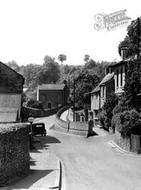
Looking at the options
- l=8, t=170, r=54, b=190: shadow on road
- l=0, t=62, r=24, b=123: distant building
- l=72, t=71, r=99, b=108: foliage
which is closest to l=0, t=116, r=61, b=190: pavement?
l=8, t=170, r=54, b=190: shadow on road

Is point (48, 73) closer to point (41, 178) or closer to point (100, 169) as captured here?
point (100, 169)

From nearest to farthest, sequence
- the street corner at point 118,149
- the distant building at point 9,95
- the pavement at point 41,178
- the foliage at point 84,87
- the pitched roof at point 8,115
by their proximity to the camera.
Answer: the pavement at point 41,178 → the street corner at point 118,149 → the pitched roof at point 8,115 → the distant building at point 9,95 → the foliage at point 84,87

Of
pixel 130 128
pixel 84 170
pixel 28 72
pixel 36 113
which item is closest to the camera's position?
pixel 84 170

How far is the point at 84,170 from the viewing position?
1920 centimetres

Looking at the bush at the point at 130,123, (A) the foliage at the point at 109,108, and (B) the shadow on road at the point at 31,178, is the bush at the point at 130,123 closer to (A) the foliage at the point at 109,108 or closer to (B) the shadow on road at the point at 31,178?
(B) the shadow on road at the point at 31,178

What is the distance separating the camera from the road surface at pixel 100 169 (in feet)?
50.2

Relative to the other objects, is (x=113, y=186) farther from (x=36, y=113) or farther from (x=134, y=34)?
(x=36, y=113)

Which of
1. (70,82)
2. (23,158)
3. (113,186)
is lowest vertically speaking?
(113,186)

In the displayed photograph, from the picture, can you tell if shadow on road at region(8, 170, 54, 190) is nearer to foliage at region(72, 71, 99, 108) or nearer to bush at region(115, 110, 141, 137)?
bush at region(115, 110, 141, 137)

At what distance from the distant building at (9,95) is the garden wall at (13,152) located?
42.3 ft

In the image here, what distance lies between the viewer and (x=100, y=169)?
64.3 feet

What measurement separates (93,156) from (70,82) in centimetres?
9916

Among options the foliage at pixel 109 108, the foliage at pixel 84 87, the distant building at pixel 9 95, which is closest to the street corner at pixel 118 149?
the foliage at pixel 109 108

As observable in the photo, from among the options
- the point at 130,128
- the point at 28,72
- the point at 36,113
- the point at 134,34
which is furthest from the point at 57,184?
the point at 28,72
